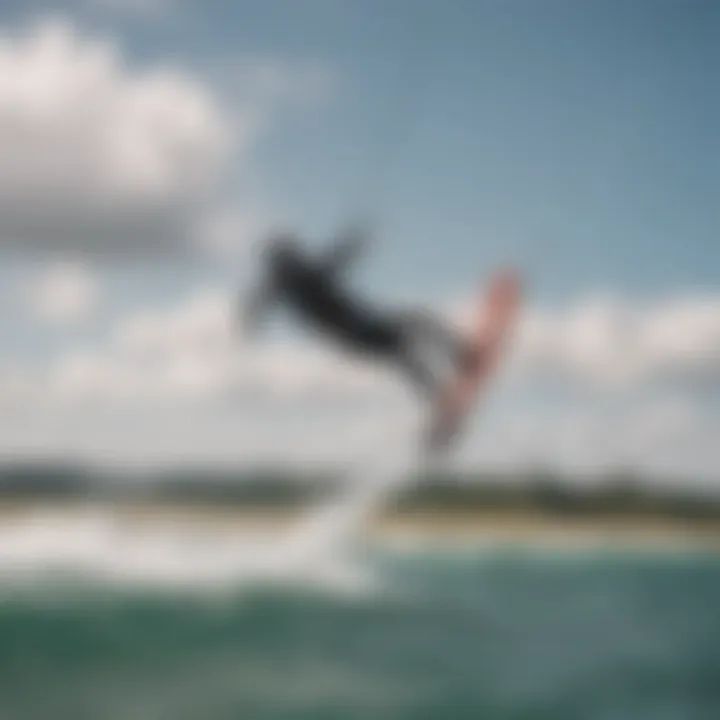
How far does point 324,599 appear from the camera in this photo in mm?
2826

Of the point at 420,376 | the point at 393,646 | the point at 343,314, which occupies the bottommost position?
the point at 393,646

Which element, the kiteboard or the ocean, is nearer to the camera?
the ocean

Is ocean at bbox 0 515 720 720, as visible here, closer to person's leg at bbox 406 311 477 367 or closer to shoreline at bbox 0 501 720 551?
shoreline at bbox 0 501 720 551

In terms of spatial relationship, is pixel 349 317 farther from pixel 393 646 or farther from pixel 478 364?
pixel 393 646

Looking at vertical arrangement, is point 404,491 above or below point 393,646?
above

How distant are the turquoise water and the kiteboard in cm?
32

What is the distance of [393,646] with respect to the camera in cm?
284

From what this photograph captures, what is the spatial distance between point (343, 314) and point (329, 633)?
75 centimetres

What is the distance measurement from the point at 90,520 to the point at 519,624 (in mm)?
1058

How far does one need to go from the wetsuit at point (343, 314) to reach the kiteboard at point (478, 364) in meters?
0.04

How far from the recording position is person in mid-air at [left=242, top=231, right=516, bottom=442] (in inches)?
111

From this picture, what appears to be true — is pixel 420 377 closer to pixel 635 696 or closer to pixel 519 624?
pixel 519 624

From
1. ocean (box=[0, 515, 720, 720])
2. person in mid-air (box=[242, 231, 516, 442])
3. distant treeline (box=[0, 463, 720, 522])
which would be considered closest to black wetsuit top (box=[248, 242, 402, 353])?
person in mid-air (box=[242, 231, 516, 442])

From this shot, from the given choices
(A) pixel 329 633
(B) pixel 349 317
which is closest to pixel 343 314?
(B) pixel 349 317
